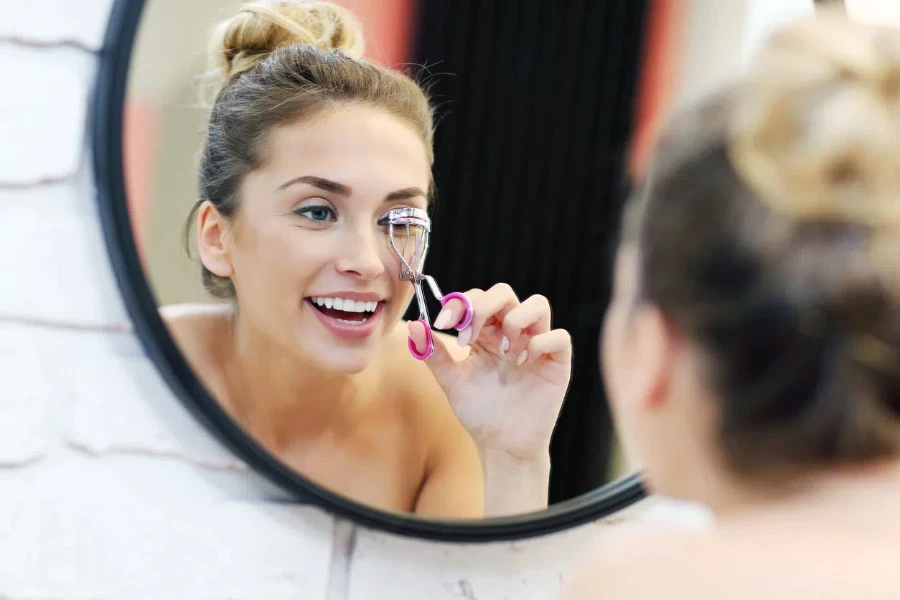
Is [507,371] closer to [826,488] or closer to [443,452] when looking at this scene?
[443,452]

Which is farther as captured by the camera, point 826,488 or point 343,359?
point 343,359

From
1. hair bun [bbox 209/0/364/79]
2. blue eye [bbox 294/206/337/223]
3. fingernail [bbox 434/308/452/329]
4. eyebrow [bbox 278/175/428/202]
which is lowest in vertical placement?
fingernail [bbox 434/308/452/329]

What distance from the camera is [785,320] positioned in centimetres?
35

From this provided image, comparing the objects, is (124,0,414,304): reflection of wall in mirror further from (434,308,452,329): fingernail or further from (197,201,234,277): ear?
(434,308,452,329): fingernail

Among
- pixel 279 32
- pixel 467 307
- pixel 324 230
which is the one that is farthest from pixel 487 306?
pixel 279 32

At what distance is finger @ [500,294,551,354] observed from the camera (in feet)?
1.94

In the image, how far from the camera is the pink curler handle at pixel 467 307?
575mm

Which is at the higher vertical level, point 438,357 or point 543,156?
point 543,156

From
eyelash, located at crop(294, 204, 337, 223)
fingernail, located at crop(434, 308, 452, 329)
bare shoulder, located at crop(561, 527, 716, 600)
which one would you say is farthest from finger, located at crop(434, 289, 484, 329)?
bare shoulder, located at crop(561, 527, 716, 600)

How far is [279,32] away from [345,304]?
0.18 meters

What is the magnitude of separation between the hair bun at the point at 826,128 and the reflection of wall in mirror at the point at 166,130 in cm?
32

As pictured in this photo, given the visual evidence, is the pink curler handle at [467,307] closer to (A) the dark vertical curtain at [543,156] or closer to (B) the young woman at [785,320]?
(A) the dark vertical curtain at [543,156]

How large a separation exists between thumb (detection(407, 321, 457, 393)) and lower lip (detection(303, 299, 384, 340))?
0.02 m

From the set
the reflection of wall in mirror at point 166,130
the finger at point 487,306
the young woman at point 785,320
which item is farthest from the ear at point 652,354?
the reflection of wall in mirror at point 166,130
